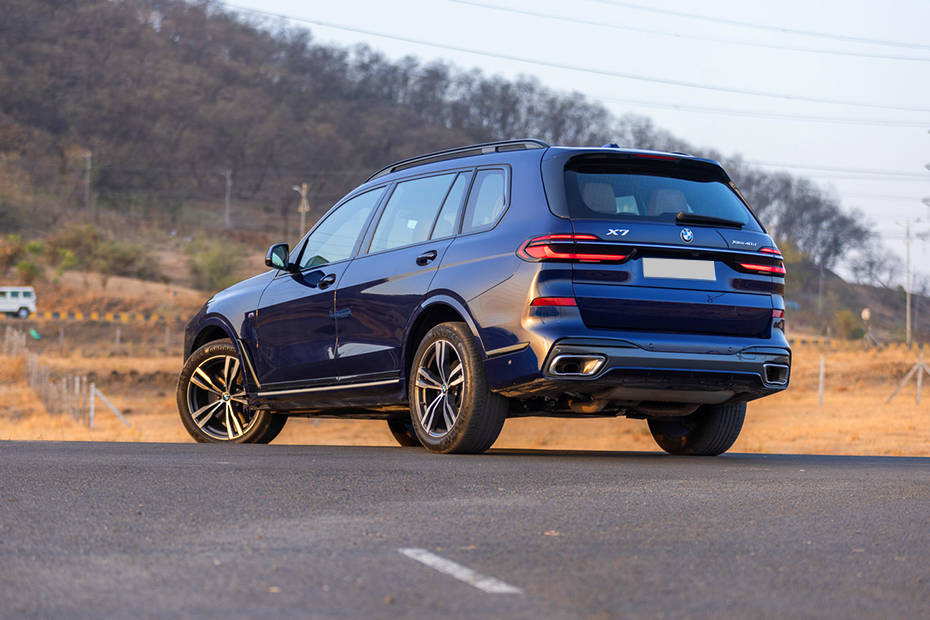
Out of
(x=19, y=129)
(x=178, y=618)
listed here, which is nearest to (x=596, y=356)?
(x=178, y=618)

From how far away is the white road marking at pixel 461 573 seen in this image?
3629 millimetres

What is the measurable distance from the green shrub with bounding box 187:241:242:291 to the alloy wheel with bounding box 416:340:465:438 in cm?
6803

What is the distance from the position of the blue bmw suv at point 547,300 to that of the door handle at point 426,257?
1cm

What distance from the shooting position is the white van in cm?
6141

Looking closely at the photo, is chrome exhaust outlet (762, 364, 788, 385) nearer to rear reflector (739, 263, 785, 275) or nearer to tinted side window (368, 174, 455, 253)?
rear reflector (739, 263, 785, 275)

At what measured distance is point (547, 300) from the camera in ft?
23.0

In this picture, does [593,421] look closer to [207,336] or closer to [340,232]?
[207,336]

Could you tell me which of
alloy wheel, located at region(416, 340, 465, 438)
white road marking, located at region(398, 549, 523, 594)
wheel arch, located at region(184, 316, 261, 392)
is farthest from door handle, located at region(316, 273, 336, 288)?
white road marking, located at region(398, 549, 523, 594)

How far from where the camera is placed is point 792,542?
15.0 feet

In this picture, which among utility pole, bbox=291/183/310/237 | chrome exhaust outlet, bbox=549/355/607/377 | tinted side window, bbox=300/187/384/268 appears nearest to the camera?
chrome exhaust outlet, bbox=549/355/607/377

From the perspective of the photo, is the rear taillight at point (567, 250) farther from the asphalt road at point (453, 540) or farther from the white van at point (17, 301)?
the white van at point (17, 301)

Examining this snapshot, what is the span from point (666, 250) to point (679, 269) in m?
0.13

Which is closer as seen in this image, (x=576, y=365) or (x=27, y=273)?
(x=576, y=365)

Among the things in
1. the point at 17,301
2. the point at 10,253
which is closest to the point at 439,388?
the point at 17,301
